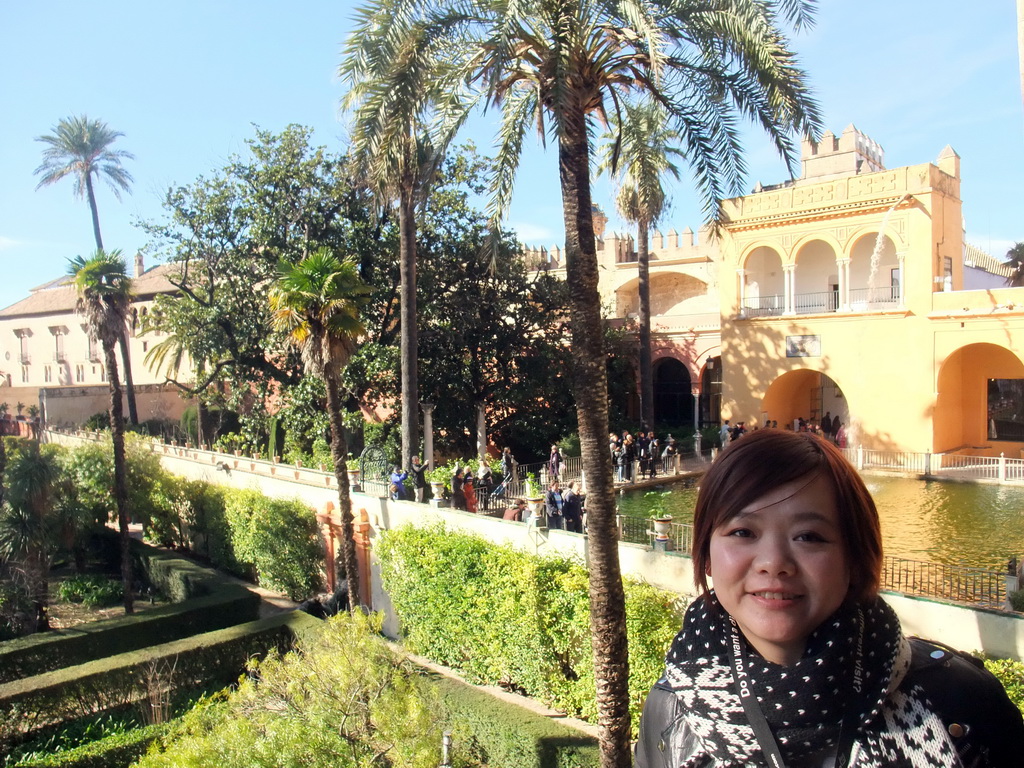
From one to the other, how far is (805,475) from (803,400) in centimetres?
2712

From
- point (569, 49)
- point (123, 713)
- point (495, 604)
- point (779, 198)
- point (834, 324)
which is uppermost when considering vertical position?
point (779, 198)

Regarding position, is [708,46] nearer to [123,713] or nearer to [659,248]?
[123,713]

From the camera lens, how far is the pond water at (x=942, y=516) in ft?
40.8

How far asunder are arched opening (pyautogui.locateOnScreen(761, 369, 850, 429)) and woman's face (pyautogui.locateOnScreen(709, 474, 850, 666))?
24639 millimetres

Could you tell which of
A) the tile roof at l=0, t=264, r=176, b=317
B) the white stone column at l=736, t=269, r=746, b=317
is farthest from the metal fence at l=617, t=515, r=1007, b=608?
the tile roof at l=0, t=264, r=176, b=317

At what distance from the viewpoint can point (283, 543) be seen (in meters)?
18.4

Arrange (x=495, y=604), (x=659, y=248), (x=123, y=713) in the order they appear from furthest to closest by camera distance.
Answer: (x=659, y=248) < (x=123, y=713) < (x=495, y=604)

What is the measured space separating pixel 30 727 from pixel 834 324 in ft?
74.0

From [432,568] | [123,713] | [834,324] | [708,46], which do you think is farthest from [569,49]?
[834,324]

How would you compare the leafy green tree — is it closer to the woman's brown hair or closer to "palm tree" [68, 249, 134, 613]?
"palm tree" [68, 249, 134, 613]

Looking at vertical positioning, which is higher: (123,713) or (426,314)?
(426,314)

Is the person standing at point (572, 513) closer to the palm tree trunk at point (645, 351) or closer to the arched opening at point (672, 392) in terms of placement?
the palm tree trunk at point (645, 351)

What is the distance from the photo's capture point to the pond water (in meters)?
12.4

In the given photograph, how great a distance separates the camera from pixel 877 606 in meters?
1.50
